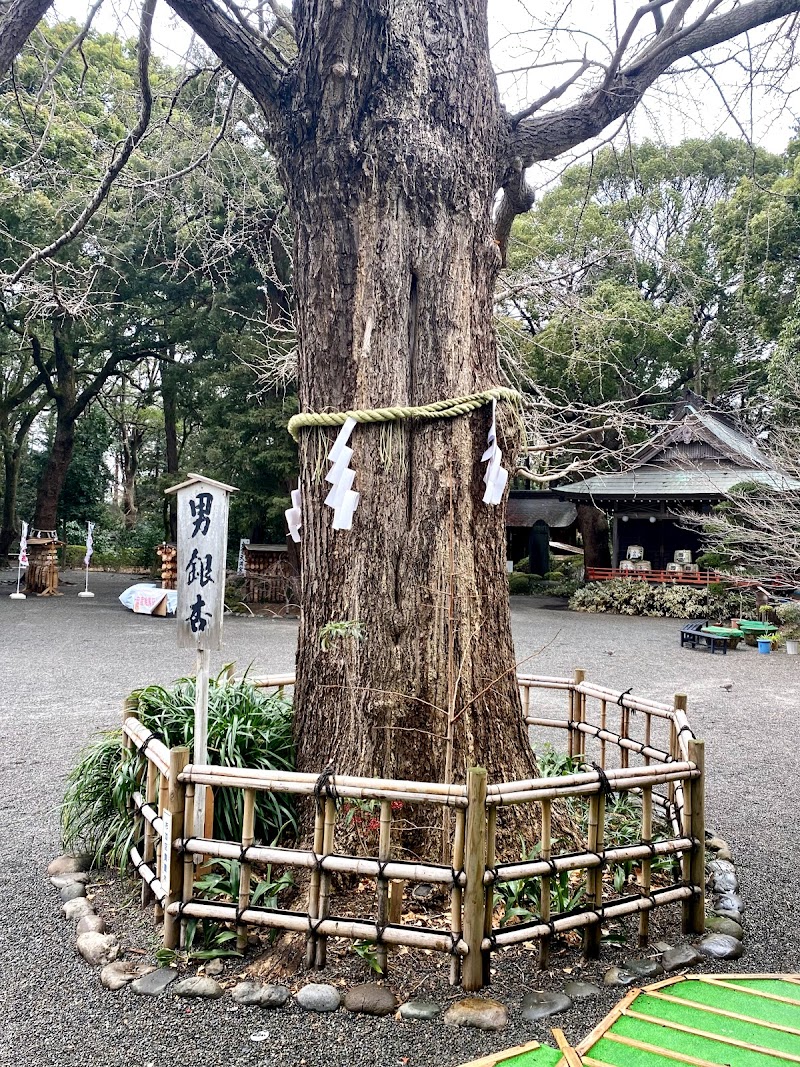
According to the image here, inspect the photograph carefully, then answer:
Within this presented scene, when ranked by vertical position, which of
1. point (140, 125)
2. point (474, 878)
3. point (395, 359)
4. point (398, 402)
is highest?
point (140, 125)

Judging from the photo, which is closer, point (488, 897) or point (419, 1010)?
point (419, 1010)

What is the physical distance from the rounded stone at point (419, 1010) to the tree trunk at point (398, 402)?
0.86 metres

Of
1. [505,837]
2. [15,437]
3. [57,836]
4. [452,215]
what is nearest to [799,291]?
[452,215]

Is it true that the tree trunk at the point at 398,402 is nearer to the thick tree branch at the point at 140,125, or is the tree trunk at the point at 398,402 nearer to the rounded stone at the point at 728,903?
the rounded stone at the point at 728,903

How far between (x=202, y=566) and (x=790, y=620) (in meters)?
12.3

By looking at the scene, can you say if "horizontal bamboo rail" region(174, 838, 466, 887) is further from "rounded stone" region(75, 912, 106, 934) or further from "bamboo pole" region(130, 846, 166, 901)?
"rounded stone" region(75, 912, 106, 934)

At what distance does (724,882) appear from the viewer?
10.4 ft

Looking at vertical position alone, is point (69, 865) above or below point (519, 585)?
below

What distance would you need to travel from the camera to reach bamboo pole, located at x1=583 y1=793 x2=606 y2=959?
253cm

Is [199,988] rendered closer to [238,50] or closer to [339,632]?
[339,632]

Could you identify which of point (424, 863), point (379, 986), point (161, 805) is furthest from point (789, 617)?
point (161, 805)

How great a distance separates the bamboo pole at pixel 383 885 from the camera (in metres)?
2.29

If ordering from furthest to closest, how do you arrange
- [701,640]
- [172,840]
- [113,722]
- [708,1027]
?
1. [701,640]
2. [113,722]
3. [172,840]
4. [708,1027]

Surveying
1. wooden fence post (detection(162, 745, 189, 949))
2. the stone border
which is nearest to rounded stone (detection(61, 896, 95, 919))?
the stone border
